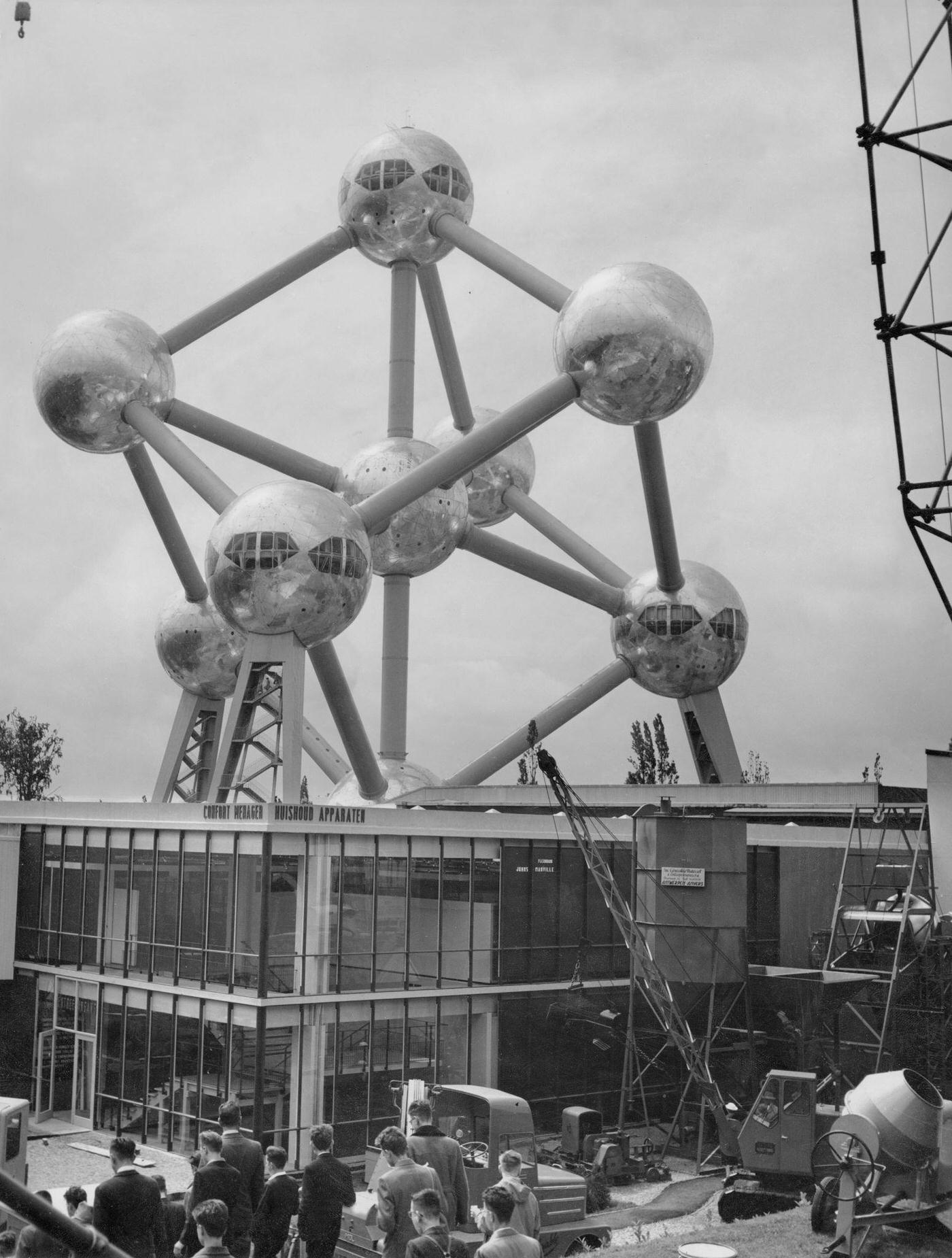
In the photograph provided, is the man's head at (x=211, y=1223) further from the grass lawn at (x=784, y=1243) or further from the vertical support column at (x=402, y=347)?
the vertical support column at (x=402, y=347)

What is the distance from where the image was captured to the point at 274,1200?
34.4ft

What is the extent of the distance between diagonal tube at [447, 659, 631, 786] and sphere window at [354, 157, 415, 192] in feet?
37.1

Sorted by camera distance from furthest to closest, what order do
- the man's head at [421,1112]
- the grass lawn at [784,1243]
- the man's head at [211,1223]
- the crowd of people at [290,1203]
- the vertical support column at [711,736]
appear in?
the vertical support column at [711,736], the grass lawn at [784,1243], the man's head at [421,1112], the crowd of people at [290,1203], the man's head at [211,1223]

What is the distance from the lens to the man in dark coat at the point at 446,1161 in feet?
36.1

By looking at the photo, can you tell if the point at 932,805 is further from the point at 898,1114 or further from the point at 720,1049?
the point at 720,1049

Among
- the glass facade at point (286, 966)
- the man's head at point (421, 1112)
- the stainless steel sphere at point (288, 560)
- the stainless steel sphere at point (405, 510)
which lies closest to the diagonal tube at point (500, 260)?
the stainless steel sphere at point (405, 510)

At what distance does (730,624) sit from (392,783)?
8114 millimetres

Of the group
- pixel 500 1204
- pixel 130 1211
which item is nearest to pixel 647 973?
pixel 130 1211

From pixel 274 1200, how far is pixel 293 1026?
10805 millimetres

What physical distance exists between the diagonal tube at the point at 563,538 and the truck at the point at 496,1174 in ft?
58.7

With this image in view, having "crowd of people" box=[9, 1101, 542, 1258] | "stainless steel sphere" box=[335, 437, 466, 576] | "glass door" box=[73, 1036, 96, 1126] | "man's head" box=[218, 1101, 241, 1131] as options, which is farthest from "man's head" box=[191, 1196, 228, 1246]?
"stainless steel sphere" box=[335, 437, 466, 576]

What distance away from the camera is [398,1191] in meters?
9.94

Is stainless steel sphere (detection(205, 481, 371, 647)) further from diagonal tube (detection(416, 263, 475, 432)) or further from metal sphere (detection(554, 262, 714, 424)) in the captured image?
diagonal tube (detection(416, 263, 475, 432))

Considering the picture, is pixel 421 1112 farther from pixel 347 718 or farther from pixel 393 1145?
pixel 347 718
